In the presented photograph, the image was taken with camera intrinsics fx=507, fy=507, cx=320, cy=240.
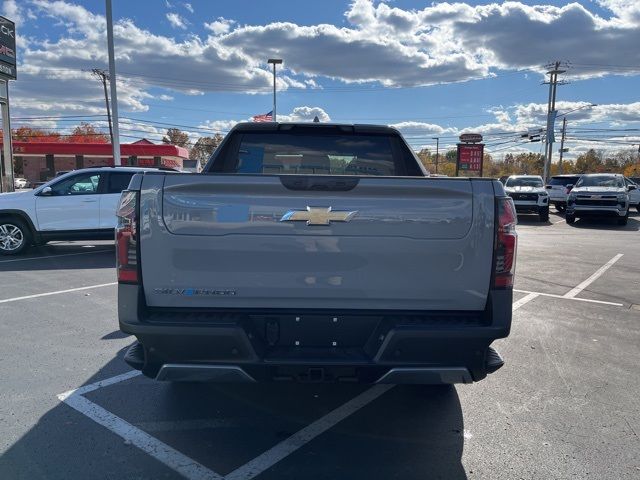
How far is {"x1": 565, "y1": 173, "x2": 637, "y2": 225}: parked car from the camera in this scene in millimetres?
19344

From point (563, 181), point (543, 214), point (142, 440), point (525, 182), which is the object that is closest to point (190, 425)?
point (142, 440)

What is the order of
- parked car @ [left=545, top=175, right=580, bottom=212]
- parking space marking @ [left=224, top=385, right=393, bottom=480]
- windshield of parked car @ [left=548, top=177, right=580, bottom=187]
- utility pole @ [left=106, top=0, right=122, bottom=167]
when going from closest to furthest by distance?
parking space marking @ [left=224, top=385, right=393, bottom=480], utility pole @ [left=106, top=0, right=122, bottom=167], parked car @ [left=545, top=175, right=580, bottom=212], windshield of parked car @ [left=548, top=177, right=580, bottom=187]

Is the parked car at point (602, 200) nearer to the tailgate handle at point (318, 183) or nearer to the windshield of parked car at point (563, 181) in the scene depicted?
the windshield of parked car at point (563, 181)

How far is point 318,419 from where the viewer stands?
368 centimetres

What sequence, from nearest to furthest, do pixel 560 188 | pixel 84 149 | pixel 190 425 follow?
pixel 190 425 → pixel 560 188 → pixel 84 149

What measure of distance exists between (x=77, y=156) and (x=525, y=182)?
157 ft

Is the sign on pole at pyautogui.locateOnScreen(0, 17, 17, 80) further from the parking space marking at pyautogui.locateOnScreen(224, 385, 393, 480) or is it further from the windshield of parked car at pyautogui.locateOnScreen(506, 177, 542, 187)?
the windshield of parked car at pyautogui.locateOnScreen(506, 177, 542, 187)

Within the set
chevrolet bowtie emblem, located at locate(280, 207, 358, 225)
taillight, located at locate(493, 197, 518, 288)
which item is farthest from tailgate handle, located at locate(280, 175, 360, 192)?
taillight, located at locate(493, 197, 518, 288)

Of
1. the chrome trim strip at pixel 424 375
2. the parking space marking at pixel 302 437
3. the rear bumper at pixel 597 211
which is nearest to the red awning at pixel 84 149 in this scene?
the rear bumper at pixel 597 211

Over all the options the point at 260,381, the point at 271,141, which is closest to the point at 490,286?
the point at 260,381

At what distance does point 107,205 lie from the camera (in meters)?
11.0

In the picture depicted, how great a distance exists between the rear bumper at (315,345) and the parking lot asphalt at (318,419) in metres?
0.58

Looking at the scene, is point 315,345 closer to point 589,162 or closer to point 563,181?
point 563,181

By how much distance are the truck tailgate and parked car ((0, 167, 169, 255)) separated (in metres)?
8.71
